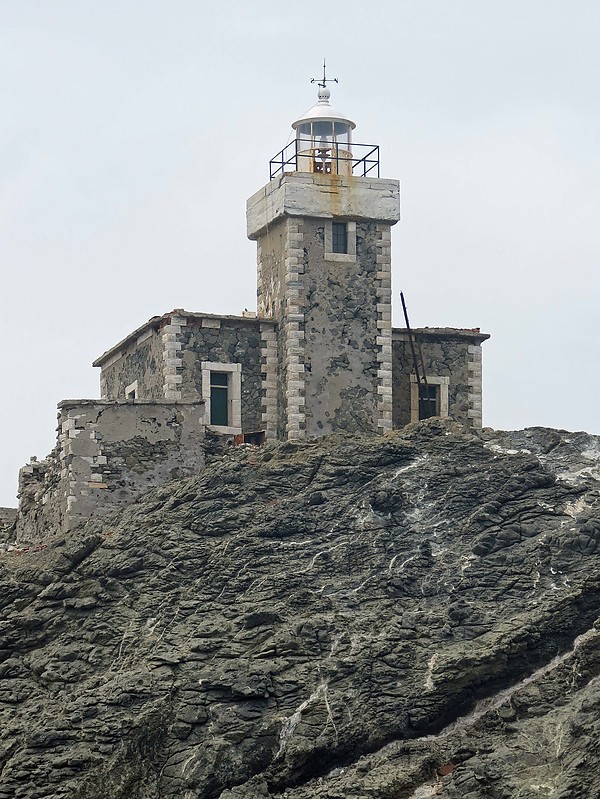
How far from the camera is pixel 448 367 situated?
69250 millimetres

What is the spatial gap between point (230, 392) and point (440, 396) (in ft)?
21.5

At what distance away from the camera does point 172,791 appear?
53.0 metres

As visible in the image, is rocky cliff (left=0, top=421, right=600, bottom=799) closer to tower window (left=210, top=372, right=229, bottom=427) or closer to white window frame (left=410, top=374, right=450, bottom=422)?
tower window (left=210, top=372, right=229, bottom=427)

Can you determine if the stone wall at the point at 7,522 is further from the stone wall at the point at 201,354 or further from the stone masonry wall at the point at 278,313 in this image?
the stone masonry wall at the point at 278,313

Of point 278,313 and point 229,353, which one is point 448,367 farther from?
point 229,353

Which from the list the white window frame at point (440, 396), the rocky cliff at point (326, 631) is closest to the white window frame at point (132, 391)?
the rocky cliff at point (326, 631)

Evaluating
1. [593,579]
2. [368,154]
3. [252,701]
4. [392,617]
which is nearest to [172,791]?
[252,701]

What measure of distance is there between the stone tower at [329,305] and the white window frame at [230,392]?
0.81 metres

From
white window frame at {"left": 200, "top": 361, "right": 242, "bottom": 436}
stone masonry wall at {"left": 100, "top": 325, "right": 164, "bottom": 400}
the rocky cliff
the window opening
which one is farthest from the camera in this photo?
the window opening

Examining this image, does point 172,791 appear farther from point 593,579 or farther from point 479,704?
point 593,579

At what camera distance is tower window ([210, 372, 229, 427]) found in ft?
216

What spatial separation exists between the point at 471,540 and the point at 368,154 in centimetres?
1413

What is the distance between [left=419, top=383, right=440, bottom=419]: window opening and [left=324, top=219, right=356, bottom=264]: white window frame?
4.55 metres

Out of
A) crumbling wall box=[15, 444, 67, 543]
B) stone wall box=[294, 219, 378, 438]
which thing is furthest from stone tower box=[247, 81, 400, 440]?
crumbling wall box=[15, 444, 67, 543]
